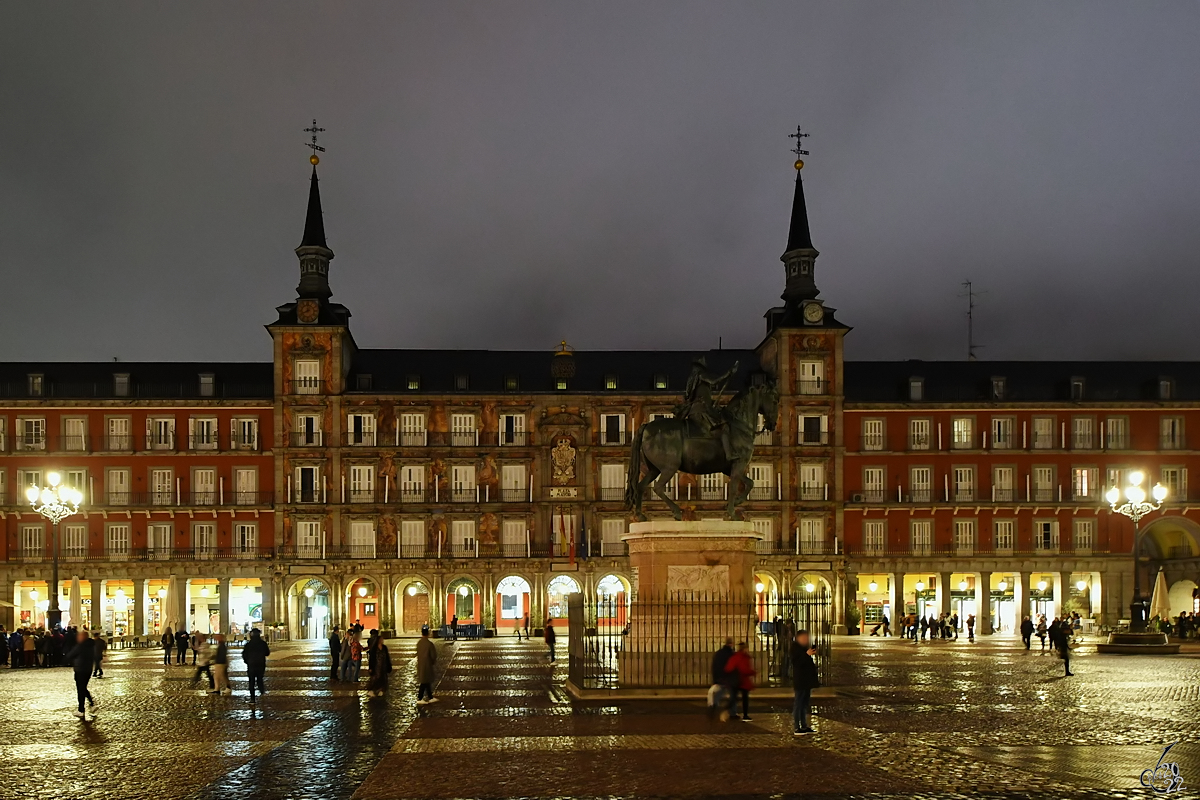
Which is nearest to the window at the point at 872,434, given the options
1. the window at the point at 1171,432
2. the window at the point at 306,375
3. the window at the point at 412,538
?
the window at the point at 1171,432

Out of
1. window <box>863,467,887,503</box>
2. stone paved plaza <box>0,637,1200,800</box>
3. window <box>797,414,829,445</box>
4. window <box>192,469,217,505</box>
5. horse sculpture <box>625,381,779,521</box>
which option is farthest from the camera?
window <box>863,467,887,503</box>

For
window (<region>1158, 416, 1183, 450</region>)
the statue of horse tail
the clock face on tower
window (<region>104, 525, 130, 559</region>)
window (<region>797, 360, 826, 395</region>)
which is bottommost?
window (<region>104, 525, 130, 559</region>)

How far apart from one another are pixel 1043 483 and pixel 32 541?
53.8 meters

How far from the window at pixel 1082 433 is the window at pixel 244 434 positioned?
44135 mm

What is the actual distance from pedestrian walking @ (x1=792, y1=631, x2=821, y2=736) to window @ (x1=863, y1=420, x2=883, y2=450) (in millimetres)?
54132

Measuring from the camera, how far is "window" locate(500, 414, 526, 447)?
70.4m

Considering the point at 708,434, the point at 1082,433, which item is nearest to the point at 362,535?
the point at 1082,433

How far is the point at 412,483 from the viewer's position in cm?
6975

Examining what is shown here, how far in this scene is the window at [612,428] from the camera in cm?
7050

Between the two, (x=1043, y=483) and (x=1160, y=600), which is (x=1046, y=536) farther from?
(x=1160, y=600)

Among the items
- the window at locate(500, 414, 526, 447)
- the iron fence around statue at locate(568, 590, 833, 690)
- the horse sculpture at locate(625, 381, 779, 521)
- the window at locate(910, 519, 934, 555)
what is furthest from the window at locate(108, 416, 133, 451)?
the iron fence around statue at locate(568, 590, 833, 690)

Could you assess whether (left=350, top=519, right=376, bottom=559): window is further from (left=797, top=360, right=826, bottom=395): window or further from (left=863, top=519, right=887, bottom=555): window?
(left=863, top=519, right=887, bottom=555): window

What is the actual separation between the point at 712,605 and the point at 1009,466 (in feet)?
172

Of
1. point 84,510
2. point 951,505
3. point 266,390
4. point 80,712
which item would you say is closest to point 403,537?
point 266,390
